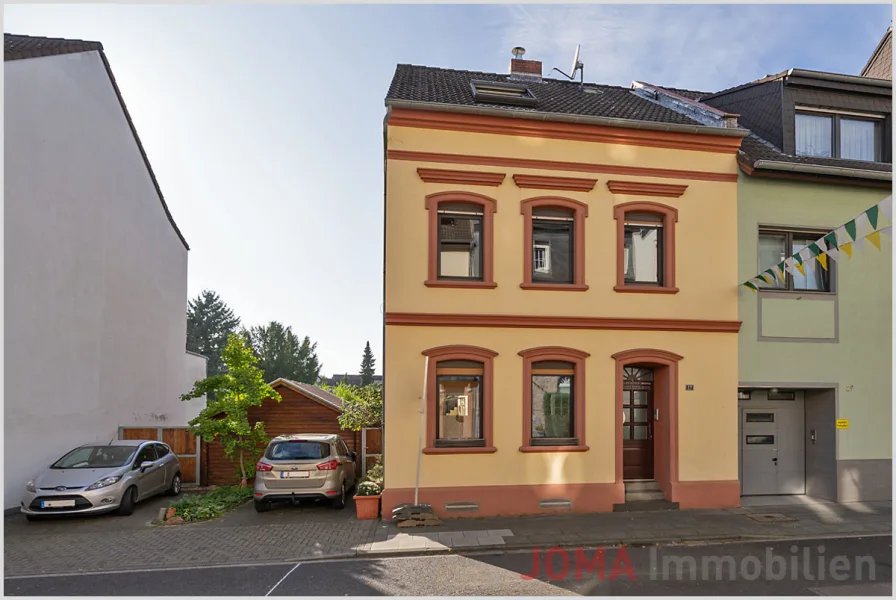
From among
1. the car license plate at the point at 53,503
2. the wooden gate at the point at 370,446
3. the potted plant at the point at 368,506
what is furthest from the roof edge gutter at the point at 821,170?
the car license plate at the point at 53,503

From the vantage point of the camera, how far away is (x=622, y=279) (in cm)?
1184

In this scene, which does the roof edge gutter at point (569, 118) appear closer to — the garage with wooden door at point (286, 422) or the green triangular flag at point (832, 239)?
the green triangular flag at point (832, 239)

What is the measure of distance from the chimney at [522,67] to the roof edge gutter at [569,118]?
19.1 feet

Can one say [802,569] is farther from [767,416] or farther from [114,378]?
[114,378]

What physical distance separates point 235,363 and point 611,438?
8.93m

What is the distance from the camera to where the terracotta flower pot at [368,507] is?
35.7ft

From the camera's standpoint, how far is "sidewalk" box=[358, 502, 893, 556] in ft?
30.4

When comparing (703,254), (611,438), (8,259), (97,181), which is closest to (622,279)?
(703,254)

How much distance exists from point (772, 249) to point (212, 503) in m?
13.1

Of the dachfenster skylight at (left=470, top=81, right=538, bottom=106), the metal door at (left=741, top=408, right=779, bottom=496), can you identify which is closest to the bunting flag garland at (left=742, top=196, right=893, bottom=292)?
the metal door at (left=741, top=408, right=779, bottom=496)

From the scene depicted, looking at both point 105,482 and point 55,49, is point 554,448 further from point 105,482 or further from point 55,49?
point 55,49

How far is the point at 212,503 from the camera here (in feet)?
38.9

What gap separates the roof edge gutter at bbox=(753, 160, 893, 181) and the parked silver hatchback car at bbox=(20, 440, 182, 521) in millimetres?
14705

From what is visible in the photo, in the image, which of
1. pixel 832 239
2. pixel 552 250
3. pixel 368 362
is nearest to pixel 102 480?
pixel 552 250
